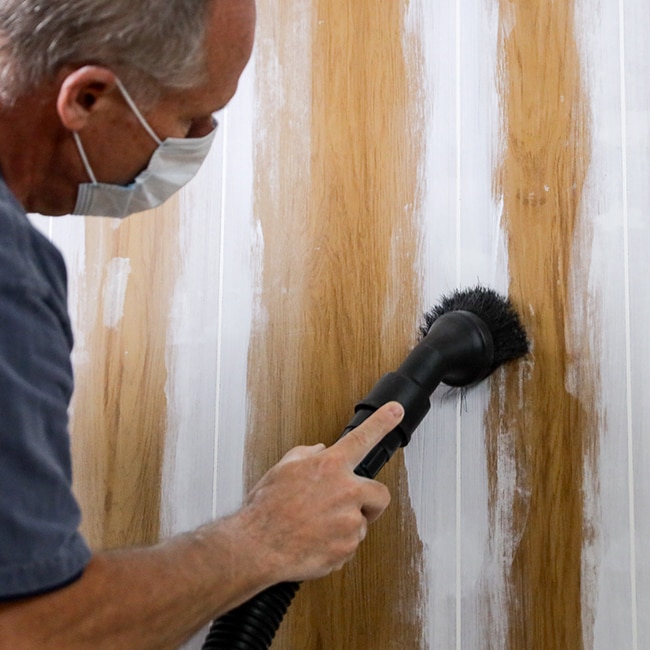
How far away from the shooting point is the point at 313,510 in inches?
35.6

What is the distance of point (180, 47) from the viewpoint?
32.9 inches

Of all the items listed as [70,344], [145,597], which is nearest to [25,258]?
[70,344]

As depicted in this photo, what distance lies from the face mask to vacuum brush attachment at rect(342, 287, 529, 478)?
392 mm

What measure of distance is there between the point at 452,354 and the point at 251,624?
46 centimetres

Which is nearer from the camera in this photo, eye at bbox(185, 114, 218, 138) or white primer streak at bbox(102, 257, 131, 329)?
eye at bbox(185, 114, 218, 138)

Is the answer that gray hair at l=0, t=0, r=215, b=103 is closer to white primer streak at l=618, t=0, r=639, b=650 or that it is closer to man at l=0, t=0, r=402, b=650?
man at l=0, t=0, r=402, b=650

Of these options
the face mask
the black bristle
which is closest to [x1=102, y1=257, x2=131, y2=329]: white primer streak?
the face mask

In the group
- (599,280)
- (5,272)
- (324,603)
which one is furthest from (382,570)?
(5,272)

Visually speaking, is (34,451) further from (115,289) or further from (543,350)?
(115,289)

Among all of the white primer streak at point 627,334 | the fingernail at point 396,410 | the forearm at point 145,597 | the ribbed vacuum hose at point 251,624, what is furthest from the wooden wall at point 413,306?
the forearm at point 145,597

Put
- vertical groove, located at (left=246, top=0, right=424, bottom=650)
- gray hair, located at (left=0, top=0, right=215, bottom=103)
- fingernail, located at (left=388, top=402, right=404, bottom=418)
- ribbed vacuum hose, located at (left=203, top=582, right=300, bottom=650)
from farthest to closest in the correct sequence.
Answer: vertical groove, located at (left=246, top=0, right=424, bottom=650) → fingernail, located at (left=388, top=402, right=404, bottom=418) → ribbed vacuum hose, located at (left=203, top=582, right=300, bottom=650) → gray hair, located at (left=0, top=0, right=215, bottom=103)

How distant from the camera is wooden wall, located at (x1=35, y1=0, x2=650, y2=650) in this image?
1.14m

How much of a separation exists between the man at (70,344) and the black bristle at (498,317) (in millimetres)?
253

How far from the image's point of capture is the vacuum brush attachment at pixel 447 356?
3.58ft
